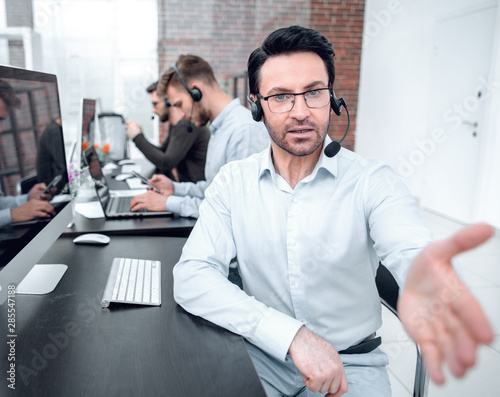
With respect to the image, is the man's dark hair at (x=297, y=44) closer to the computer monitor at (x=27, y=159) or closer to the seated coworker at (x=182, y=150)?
the computer monitor at (x=27, y=159)

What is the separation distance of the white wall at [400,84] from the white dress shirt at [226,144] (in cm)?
284

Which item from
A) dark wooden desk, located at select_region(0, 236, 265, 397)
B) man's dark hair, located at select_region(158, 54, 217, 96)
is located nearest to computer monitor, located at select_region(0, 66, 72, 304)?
dark wooden desk, located at select_region(0, 236, 265, 397)

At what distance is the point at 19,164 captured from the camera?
91 centimetres

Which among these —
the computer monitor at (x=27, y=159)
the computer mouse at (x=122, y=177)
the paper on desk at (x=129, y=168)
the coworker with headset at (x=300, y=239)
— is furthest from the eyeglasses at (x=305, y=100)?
the paper on desk at (x=129, y=168)

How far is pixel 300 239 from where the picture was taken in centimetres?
105

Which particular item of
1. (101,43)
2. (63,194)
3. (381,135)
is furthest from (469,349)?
(101,43)

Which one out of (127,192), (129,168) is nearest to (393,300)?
(127,192)

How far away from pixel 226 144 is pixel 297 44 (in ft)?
3.11

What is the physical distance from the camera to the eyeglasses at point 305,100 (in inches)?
43.9

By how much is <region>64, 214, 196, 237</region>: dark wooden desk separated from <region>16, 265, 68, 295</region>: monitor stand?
1.16 ft

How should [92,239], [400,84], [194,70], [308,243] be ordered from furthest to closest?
1. [400,84]
2. [194,70]
3. [92,239]
4. [308,243]

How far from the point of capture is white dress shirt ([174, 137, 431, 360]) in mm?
989

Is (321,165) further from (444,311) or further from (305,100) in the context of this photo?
(444,311)

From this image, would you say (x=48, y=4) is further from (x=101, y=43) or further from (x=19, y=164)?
(x=19, y=164)
